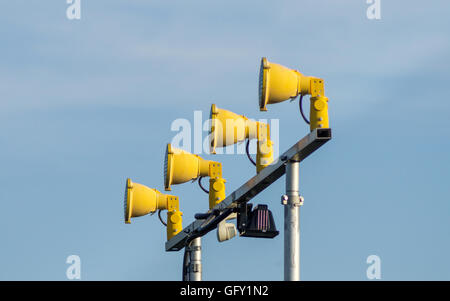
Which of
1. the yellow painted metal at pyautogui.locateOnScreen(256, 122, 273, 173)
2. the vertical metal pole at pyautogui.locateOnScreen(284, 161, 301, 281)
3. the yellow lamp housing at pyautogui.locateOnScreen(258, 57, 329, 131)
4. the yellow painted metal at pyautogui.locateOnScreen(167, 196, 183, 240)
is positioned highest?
the yellow lamp housing at pyautogui.locateOnScreen(258, 57, 329, 131)

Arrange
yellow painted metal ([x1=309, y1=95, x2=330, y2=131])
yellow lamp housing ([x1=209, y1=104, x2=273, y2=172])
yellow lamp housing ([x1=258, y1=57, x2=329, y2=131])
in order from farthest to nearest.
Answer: yellow lamp housing ([x1=209, y1=104, x2=273, y2=172]) → yellow lamp housing ([x1=258, y1=57, x2=329, y2=131]) → yellow painted metal ([x1=309, y1=95, x2=330, y2=131])

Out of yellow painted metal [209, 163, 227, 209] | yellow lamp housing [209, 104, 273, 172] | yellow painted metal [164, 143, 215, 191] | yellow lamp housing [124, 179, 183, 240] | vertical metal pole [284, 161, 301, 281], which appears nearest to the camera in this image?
vertical metal pole [284, 161, 301, 281]

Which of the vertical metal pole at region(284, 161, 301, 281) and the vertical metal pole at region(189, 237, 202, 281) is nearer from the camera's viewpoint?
the vertical metal pole at region(284, 161, 301, 281)

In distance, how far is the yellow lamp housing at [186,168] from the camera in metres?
31.0

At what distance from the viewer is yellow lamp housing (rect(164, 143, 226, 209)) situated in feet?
102

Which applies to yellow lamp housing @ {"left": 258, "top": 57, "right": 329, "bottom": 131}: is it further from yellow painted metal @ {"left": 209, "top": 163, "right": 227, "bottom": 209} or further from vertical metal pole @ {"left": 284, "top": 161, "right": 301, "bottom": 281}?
yellow painted metal @ {"left": 209, "top": 163, "right": 227, "bottom": 209}

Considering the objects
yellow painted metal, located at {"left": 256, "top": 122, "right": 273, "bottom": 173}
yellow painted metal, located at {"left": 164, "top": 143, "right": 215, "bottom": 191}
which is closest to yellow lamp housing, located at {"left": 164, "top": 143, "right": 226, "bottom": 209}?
yellow painted metal, located at {"left": 164, "top": 143, "right": 215, "bottom": 191}

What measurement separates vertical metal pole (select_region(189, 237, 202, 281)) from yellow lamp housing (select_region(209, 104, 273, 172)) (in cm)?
350

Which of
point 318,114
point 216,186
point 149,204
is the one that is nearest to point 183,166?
point 216,186
